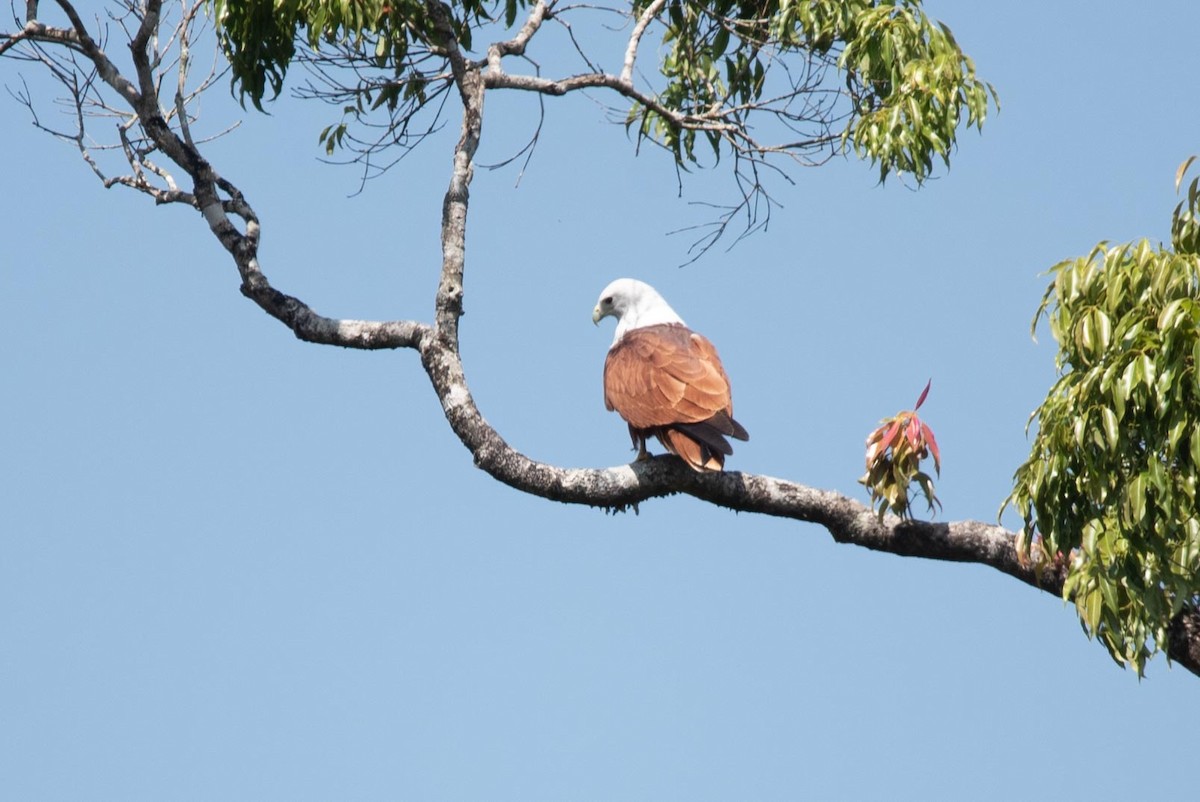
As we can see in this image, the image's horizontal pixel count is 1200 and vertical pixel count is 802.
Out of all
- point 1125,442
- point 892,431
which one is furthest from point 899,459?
point 1125,442

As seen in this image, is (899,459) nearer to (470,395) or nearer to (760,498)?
(760,498)

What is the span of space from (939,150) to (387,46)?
7.40ft

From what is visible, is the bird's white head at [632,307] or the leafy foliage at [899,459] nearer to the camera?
the leafy foliage at [899,459]

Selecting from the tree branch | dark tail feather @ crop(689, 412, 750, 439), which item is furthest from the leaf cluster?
dark tail feather @ crop(689, 412, 750, 439)

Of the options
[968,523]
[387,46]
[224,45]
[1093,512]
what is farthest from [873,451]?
[224,45]

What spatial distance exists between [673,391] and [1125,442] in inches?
70.1

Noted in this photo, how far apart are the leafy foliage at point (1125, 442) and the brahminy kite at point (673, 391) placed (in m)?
1.10

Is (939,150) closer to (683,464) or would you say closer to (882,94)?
(882,94)

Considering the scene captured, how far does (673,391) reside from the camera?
16.0 ft

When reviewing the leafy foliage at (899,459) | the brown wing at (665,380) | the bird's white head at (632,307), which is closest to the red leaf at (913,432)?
the leafy foliage at (899,459)

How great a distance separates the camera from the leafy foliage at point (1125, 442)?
3379 mm

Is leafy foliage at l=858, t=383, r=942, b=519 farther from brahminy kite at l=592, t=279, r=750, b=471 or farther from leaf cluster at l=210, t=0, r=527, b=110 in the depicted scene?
leaf cluster at l=210, t=0, r=527, b=110

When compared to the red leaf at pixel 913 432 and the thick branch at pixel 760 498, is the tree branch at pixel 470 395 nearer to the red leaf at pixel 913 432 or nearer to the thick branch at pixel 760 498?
the thick branch at pixel 760 498

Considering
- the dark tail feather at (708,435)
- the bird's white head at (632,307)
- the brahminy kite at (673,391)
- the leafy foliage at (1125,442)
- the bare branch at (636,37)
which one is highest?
the bare branch at (636,37)
